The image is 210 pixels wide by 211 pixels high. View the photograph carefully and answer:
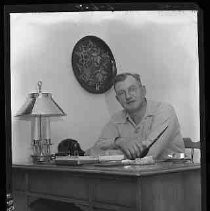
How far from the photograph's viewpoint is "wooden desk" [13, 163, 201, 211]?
1.25m

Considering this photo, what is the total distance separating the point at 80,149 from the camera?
1319 mm

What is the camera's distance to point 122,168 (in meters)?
1.27

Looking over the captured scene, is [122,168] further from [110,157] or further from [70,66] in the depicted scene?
[70,66]

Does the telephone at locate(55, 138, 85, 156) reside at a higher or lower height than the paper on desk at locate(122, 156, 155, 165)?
higher

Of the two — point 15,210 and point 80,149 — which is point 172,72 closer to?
point 80,149

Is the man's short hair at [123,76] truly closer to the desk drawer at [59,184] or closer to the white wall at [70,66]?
the white wall at [70,66]

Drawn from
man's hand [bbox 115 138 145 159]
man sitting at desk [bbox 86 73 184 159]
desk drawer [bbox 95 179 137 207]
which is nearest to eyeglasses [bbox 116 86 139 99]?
man sitting at desk [bbox 86 73 184 159]

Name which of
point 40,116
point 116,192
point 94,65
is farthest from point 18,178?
point 94,65

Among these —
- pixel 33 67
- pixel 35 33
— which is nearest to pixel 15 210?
pixel 33 67

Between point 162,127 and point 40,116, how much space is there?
0.38 m

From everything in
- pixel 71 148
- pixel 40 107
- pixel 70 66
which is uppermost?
pixel 70 66

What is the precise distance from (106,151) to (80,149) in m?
0.08

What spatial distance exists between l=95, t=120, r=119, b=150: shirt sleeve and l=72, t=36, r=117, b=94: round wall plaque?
0.36ft

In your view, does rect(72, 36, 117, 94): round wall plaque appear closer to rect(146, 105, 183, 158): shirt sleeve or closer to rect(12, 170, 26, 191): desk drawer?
rect(146, 105, 183, 158): shirt sleeve
